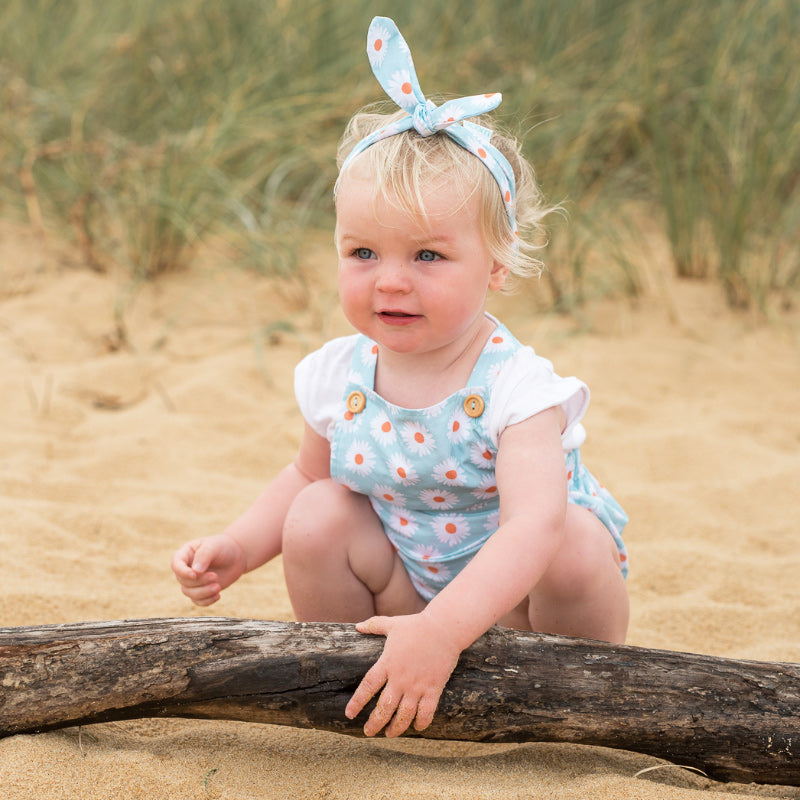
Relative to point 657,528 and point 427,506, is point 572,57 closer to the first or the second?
point 657,528

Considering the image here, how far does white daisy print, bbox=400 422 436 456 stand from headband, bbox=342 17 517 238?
0.37 meters

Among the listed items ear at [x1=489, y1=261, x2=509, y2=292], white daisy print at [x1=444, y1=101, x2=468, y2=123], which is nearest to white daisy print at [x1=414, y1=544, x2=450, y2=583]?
ear at [x1=489, y1=261, x2=509, y2=292]

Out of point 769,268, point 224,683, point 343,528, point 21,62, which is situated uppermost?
point 21,62

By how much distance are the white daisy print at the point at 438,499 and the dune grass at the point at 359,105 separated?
217 centimetres

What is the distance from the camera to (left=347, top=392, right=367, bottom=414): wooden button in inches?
69.4

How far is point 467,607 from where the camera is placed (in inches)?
54.8

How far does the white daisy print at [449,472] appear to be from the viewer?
66.0 inches

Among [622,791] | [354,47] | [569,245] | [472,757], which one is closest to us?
[622,791]

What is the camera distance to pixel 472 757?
1.55m

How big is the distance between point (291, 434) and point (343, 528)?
125 cm

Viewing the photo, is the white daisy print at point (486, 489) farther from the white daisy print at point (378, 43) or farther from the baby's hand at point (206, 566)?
the white daisy print at point (378, 43)

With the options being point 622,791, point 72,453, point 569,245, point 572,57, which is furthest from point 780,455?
point 572,57

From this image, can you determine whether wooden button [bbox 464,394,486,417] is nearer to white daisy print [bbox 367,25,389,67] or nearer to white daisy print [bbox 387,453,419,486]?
white daisy print [bbox 387,453,419,486]

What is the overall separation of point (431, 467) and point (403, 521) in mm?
155
